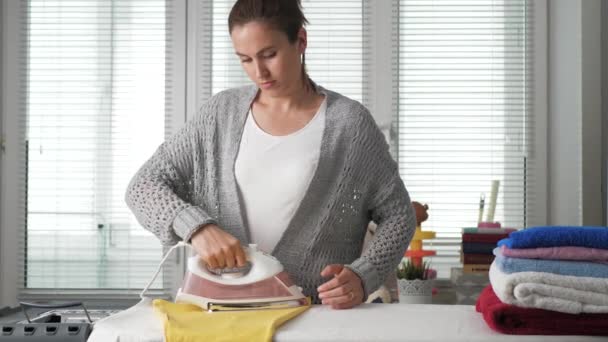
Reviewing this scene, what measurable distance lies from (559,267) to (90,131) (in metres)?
2.22

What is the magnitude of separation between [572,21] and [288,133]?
160 cm

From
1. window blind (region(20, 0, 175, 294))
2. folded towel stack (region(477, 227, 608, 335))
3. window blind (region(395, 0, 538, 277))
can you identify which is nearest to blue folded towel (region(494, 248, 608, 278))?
folded towel stack (region(477, 227, 608, 335))

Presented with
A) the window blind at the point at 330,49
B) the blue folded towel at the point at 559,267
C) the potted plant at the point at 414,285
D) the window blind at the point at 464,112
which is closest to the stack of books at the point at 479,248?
the potted plant at the point at 414,285

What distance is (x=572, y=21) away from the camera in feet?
8.45

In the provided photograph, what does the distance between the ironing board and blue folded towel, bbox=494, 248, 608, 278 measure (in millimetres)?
85

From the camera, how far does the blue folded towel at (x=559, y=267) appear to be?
0.99m

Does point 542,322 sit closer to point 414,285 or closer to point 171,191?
point 171,191

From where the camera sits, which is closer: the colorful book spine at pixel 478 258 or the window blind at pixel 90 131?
the colorful book spine at pixel 478 258

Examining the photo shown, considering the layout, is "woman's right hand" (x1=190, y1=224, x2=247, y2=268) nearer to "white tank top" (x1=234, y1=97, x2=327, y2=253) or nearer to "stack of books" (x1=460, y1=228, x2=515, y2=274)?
"white tank top" (x1=234, y1=97, x2=327, y2=253)

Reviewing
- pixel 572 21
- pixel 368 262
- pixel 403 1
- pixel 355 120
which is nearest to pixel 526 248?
pixel 368 262

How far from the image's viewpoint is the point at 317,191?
A: 1.35 meters

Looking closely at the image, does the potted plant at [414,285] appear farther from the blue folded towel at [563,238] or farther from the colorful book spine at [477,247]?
the blue folded towel at [563,238]

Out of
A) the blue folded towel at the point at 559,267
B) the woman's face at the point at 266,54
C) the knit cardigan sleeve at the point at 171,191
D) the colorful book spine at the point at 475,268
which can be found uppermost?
the woman's face at the point at 266,54

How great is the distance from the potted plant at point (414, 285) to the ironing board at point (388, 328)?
47.2 inches
